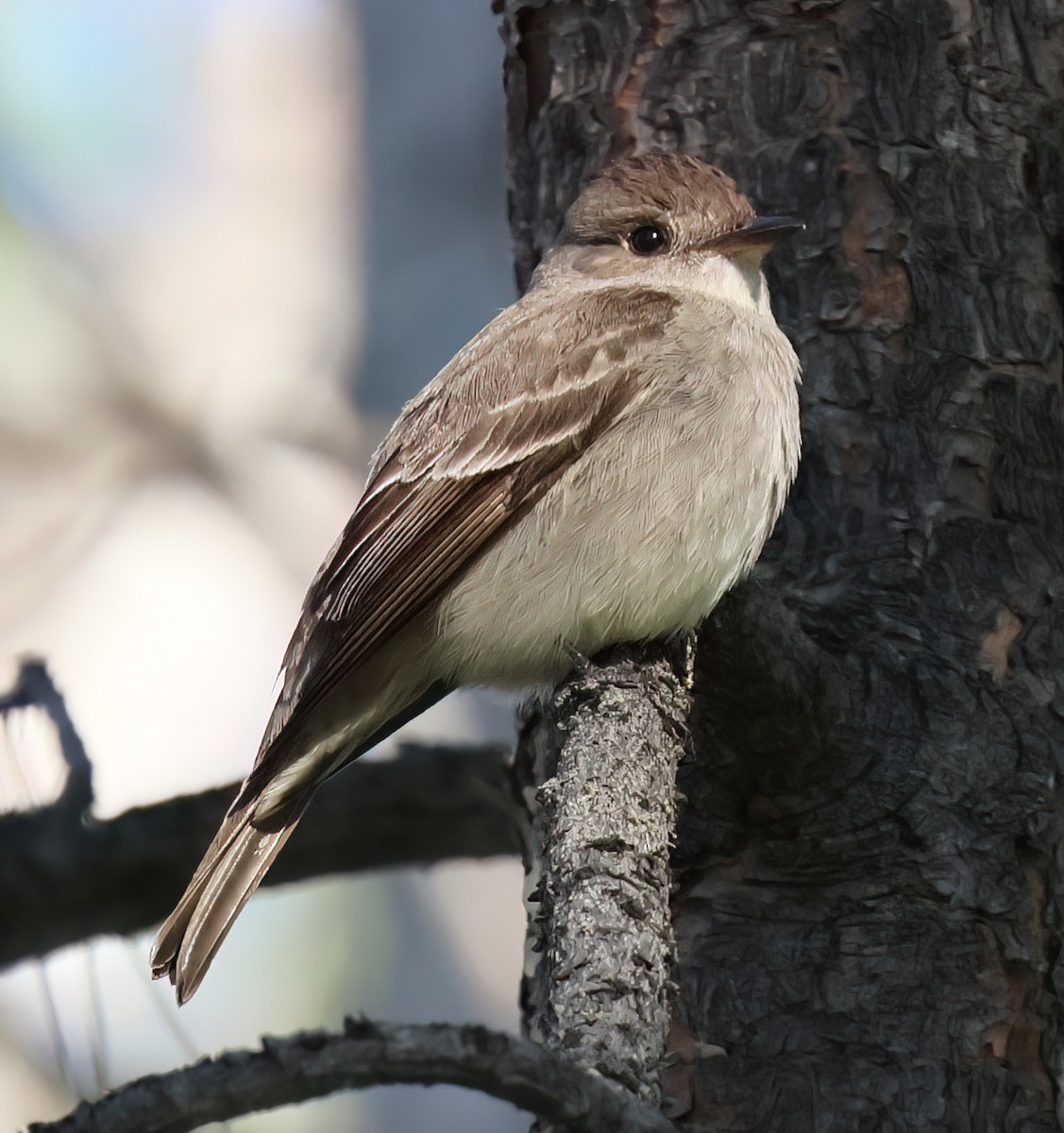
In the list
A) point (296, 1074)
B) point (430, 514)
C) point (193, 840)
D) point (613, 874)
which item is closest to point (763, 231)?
point (430, 514)

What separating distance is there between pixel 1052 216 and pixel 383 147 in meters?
3.68

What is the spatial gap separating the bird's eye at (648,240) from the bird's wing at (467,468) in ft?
0.75

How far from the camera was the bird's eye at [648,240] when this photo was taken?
341 centimetres

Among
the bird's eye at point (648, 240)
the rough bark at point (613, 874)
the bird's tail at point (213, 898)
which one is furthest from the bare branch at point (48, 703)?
the bird's eye at point (648, 240)

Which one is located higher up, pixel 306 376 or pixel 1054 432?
pixel 1054 432

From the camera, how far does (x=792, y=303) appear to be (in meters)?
3.08

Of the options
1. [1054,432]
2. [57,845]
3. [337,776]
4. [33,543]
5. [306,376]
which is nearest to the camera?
[1054,432]

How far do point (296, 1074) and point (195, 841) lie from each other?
250cm

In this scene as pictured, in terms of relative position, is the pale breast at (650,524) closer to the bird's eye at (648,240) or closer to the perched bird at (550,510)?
the perched bird at (550,510)

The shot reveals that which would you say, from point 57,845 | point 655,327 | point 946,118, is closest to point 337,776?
point 57,845

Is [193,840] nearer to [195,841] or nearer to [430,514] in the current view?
[195,841]

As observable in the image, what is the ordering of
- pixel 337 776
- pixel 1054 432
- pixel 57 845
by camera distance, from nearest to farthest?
pixel 1054 432 → pixel 57 845 → pixel 337 776

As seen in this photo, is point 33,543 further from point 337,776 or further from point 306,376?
point 337,776

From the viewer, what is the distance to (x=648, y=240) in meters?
3.45
